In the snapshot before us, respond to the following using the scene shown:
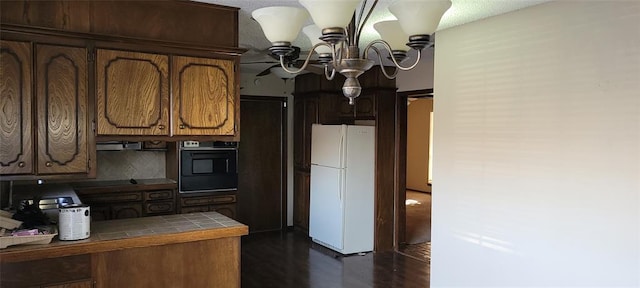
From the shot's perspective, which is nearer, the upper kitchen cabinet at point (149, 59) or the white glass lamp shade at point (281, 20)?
the white glass lamp shade at point (281, 20)

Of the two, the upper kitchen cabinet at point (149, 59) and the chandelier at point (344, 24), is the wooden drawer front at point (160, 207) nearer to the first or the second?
the upper kitchen cabinet at point (149, 59)

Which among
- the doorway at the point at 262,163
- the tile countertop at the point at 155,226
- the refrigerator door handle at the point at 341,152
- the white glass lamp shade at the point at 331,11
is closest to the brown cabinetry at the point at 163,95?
the tile countertop at the point at 155,226

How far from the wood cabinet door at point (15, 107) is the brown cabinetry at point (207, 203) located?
2.93 metres

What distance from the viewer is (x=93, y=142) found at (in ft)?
8.07

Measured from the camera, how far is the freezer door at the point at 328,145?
5094mm

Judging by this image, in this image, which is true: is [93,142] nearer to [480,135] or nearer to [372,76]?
[480,135]

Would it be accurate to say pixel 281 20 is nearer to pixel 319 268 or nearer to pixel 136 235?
pixel 136 235

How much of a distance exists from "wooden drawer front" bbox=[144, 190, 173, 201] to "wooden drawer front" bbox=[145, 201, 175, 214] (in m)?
0.06

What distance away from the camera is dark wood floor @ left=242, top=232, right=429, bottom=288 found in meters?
4.25

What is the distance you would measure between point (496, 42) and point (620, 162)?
41.2 inches

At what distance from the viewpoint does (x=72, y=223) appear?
233 centimetres

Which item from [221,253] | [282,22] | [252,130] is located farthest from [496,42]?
[252,130]

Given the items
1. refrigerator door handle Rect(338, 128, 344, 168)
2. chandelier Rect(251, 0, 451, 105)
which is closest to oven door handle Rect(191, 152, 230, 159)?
refrigerator door handle Rect(338, 128, 344, 168)

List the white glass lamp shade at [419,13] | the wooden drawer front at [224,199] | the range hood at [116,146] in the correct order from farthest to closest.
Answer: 1. the wooden drawer front at [224,199]
2. the range hood at [116,146]
3. the white glass lamp shade at [419,13]
